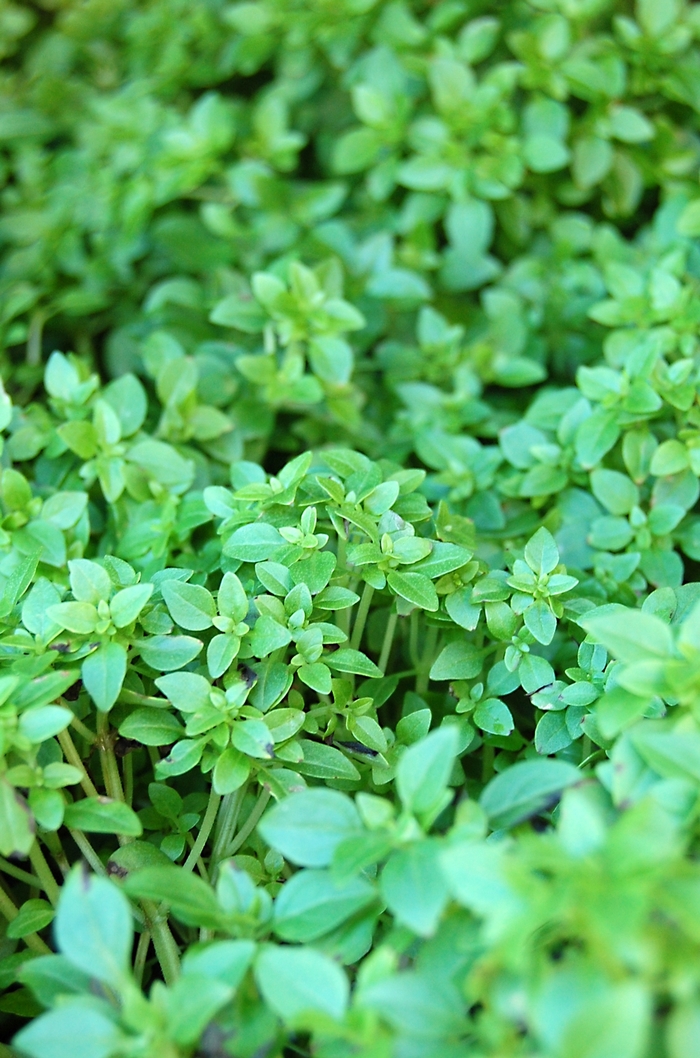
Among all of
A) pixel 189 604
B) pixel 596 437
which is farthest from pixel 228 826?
pixel 596 437

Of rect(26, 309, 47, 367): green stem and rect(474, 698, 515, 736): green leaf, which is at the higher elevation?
rect(26, 309, 47, 367): green stem

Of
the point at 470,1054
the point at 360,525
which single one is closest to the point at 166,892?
the point at 470,1054

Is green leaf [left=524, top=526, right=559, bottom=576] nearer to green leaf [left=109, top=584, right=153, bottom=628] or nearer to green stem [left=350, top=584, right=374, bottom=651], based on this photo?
green stem [left=350, top=584, right=374, bottom=651]

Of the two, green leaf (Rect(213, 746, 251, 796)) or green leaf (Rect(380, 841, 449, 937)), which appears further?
green leaf (Rect(213, 746, 251, 796))

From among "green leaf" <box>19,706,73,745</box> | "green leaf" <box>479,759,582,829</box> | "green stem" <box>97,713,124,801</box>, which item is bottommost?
"green stem" <box>97,713,124,801</box>

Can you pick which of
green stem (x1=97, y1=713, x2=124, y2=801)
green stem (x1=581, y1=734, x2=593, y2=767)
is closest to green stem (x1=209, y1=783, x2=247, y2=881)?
green stem (x1=97, y1=713, x2=124, y2=801)

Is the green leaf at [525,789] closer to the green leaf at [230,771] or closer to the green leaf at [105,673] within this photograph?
the green leaf at [230,771]

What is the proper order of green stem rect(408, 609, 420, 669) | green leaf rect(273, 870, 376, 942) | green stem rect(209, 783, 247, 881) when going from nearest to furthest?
green leaf rect(273, 870, 376, 942), green stem rect(209, 783, 247, 881), green stem rect(408, 609, 420, 669)

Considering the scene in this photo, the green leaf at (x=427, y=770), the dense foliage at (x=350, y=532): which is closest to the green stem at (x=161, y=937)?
the dense foliage at (x=350, y=532)
